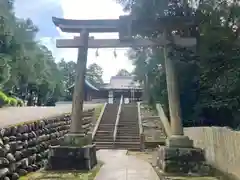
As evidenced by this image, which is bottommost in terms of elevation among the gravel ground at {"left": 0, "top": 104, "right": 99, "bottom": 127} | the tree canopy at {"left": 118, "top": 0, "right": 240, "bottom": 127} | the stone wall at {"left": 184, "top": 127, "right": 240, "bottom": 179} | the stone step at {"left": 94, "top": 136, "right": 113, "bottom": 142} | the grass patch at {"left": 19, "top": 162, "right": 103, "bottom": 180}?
the stone step at {"left": 94, "top": 136, "right": 113, "bottom": 142}

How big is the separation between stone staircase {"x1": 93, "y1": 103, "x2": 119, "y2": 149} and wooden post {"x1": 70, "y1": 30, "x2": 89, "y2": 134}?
7068 mm

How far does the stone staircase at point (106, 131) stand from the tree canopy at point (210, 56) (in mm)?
4701

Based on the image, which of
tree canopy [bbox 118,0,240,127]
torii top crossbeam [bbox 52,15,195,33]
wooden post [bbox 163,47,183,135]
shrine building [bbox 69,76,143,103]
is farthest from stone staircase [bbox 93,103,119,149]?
shrine building [bbox 69,76,143,103]

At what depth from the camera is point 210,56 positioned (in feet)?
36.6

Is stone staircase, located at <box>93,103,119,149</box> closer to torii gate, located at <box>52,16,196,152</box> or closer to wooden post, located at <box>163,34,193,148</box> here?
torii gate, located at <box>52,16,196,152</box>

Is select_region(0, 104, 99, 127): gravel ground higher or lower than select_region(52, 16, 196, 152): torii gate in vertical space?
lower

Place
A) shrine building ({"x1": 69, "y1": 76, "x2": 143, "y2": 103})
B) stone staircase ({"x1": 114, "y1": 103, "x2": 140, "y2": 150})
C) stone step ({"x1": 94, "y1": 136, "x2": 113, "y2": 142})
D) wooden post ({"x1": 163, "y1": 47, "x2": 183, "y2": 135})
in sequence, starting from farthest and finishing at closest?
1. shrine building ({"x1": 69, "y1": 76, "x2": 143, "y2": 103})
2. stone step ({"x1": 94, "y1": 136, "x2": 113, "y2": 142})
3. stone staircase ({"x1": 114, "y1": 103, "x2": 140, "y2": 150})
4. wooden post ({"x1": 163, "y1": 47, "x2": 183, "y2": 135})

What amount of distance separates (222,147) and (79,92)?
3.95 metres

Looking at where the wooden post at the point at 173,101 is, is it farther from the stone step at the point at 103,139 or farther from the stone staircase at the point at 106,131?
the stone step at the point at 103,139

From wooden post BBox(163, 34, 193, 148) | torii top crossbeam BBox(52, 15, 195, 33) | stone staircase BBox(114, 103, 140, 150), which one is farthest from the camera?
stone staircase BBox(114, 103, 140, 150)

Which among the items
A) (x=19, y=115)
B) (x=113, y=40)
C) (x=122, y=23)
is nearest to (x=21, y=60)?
(x=19, y=115)

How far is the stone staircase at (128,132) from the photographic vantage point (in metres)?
15.5

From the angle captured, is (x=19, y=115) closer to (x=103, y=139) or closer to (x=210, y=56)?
(x=103, y=139)

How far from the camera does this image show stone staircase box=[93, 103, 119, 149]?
51.1 ft
